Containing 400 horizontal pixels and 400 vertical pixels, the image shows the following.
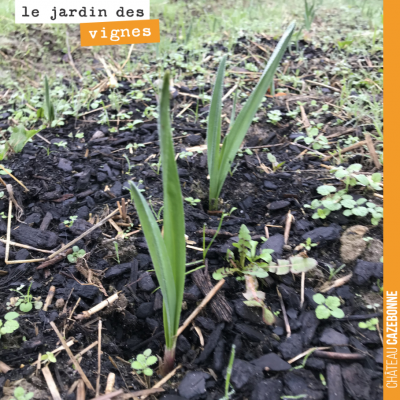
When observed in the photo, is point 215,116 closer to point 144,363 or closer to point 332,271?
point 332,271

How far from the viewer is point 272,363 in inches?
33.7

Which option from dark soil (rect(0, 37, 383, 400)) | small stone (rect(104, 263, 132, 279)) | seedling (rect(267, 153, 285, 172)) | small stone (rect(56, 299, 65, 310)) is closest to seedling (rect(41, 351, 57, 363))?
dark soil (rect(0, 37, 383, 400))

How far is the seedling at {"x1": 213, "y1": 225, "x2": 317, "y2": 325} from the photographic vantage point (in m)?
1.00

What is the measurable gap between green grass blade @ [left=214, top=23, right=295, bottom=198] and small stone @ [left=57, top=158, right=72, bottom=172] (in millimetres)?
788

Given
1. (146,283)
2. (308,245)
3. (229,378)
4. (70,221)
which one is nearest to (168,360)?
(229,378)

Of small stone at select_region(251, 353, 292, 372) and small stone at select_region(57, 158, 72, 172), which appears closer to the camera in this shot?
small stone at select_region(251, 353, 292, 372)

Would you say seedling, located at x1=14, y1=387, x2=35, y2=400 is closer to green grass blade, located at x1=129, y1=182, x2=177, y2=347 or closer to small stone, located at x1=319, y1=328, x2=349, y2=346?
green grass blade, located at x1=129, y1=182, x2=177, y2=347

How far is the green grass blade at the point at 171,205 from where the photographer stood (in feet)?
1.93

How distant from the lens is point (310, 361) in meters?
0.86

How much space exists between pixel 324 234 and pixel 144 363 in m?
0.73

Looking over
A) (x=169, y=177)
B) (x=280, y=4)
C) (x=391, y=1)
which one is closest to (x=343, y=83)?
(x=391, y=1)

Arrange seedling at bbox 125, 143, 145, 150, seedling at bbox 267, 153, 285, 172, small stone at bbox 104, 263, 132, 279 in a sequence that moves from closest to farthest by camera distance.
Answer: small stone at bbox 104, 263, 132, 279 → seedling at bbox 267, 153, 285, 172 → seedling at bbox 125, 143, 145, 150

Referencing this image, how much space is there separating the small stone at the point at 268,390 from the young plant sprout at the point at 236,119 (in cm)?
70

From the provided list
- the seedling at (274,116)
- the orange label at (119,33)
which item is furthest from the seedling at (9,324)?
the orange label at (119,33)
